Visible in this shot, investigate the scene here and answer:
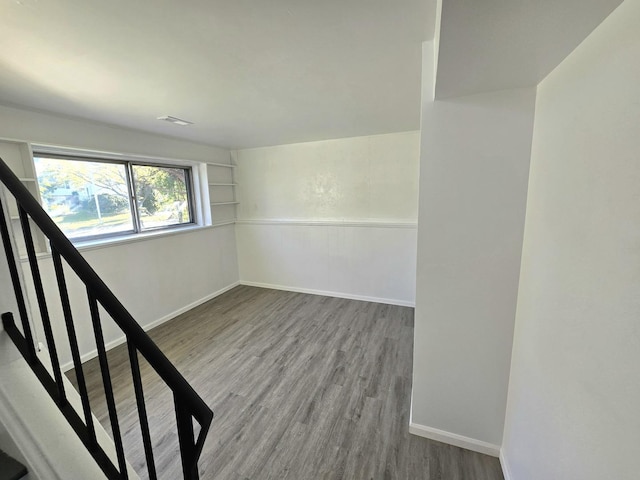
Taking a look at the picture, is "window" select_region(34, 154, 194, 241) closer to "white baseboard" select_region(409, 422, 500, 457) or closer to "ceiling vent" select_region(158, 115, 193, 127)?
"ceiling vent" select_region(158, 115, 193, 127)

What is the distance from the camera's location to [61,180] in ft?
8.57

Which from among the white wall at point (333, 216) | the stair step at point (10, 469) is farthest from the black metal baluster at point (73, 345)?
the white wall at point (333, 216)

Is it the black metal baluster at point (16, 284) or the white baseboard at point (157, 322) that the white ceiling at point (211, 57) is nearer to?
the black metal baluster at point (16, 284)

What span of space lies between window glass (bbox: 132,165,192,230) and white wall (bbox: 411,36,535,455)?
3483mm

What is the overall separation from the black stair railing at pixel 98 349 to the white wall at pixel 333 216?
10.9 feet

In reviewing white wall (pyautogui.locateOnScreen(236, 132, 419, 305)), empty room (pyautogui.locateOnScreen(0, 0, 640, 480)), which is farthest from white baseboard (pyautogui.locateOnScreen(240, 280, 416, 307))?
empty room (pyautogui.locateOnScreen(0, 0, 640, 480))

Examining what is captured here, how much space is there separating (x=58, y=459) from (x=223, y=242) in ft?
12.8

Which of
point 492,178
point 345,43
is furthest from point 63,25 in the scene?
point 492,178

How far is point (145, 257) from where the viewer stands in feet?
10.6

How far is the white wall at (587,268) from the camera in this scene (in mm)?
687

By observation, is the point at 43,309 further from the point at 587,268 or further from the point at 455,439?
the point at 455,439

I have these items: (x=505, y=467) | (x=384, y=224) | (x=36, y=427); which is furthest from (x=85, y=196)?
(x=505, y=467)

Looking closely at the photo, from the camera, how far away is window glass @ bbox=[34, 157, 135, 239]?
2.53 metres

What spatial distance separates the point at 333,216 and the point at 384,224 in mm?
823
